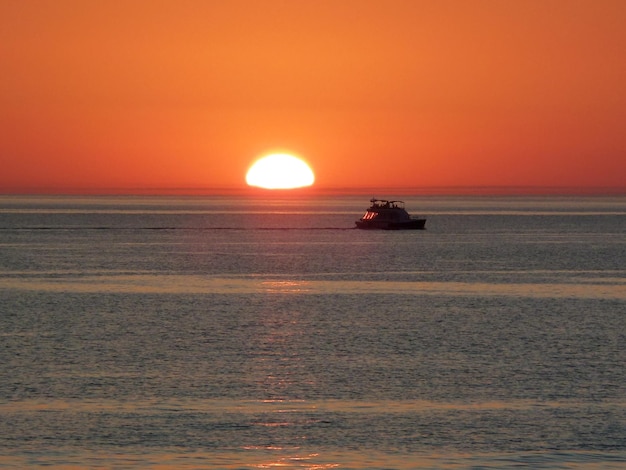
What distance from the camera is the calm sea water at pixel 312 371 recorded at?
1297 inches

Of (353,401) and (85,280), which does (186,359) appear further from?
(85,280)

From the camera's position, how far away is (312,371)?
46688 mm

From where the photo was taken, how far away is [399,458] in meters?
31.8

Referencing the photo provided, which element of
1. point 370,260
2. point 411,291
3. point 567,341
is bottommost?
point 567,341

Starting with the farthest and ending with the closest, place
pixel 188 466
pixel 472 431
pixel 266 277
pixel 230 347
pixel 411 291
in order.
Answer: pixel 266 277
pixel 411 291
pixel 230 347
pixel 472 431
pixel 188 466

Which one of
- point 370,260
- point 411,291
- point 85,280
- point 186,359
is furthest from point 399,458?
point 370,260

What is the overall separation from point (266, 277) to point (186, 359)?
54098 mm

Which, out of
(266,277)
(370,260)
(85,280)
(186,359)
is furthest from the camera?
(370,260)

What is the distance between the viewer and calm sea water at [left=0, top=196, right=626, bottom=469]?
32.9 m

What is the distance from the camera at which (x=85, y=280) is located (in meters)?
A: 97.2

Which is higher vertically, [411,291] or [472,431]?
[411,291]

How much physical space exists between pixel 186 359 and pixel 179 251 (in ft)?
318

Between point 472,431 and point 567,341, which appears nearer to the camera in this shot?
point 472,431

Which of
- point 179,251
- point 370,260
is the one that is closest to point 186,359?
point 370,260
